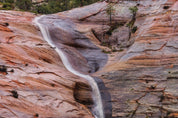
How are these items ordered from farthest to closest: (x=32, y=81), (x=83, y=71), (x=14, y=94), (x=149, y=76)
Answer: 1. (x=83, y=71)
2. (x=149, y=76)
3. (x=32, y=81)
4. (x=14, y=94)

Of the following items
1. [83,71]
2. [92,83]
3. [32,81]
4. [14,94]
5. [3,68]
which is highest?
[3,68]

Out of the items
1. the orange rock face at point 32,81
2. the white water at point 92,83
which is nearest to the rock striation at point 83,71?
the orange rock face at point 32,81

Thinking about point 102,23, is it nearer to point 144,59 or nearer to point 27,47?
point 144,59

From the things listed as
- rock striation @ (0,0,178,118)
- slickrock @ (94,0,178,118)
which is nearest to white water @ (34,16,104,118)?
rock striation @ (0,0,178,118)

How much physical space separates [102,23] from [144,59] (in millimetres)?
20155

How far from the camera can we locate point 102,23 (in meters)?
44.1

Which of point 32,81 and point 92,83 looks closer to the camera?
point 32,81

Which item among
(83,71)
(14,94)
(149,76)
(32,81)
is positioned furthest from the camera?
(83,71)

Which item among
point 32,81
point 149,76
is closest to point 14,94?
point 32,81

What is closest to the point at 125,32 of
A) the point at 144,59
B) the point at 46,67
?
the point at 144,59

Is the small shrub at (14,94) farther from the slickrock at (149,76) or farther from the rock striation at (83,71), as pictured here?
the slickrock at (149,76)

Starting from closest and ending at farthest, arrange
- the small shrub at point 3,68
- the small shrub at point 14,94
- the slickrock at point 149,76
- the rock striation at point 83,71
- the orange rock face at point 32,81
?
the orange rock face at point 32,81 → the small shrub at point 14,94 → the rock striation at point 83,71 → the small shrub at point 3,68 → the slickrock at point 149,76

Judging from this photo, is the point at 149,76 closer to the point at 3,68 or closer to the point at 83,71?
the point at 83,71

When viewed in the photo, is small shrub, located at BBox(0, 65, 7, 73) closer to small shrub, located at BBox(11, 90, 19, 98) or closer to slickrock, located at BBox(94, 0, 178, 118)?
small shrub, located at BBox(11, 90, 19, 98)
